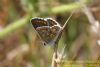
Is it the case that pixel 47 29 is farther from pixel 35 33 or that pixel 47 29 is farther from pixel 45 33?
pixel 35 33

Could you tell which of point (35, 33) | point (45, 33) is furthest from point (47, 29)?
point (35, 33)

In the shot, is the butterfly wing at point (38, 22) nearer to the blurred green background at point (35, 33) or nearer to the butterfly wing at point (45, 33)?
the butterfly wing at point (45, 33)

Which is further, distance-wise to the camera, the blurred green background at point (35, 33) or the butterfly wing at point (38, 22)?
the blurred green background at point (35, 33)

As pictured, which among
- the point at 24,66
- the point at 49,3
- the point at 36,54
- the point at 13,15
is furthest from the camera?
the point at 13,15

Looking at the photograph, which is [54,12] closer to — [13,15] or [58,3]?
[58,3]

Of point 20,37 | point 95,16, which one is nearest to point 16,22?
point 20,37

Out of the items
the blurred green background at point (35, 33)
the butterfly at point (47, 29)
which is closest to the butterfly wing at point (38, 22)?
the butterfly at point (47, 29)
